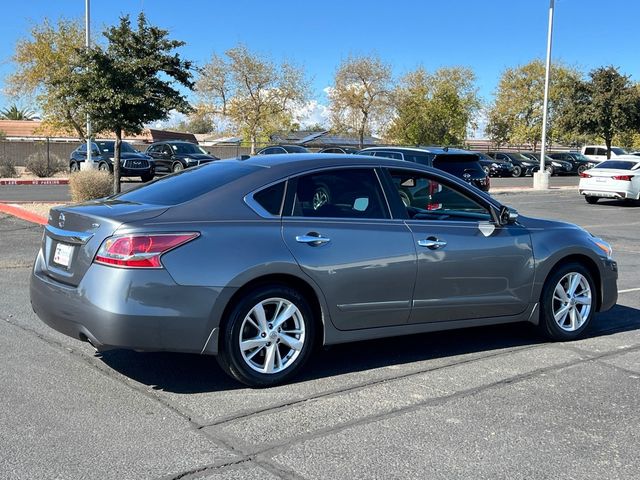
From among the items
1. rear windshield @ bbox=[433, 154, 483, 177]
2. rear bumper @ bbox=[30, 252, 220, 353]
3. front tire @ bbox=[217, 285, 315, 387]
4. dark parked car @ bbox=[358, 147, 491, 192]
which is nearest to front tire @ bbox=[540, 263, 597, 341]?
front tire @ bbox=[217, 285, 315, 387]

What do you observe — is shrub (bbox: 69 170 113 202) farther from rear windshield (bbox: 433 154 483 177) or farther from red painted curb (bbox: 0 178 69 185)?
red painted curb (bbox: 0 178 69 185)

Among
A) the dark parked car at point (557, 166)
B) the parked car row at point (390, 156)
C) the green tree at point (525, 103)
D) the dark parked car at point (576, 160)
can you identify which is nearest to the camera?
the parked car row at point (390, 156)

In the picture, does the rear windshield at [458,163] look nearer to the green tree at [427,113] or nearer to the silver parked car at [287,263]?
the silver parked car at [287,263]

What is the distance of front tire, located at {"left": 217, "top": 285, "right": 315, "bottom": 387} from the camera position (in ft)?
15.2

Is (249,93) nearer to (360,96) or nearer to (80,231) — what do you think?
(360,96)

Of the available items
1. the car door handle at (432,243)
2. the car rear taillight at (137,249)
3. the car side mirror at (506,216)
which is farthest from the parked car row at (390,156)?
the car rear taillight at (137,249)

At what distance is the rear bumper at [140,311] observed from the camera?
4.34m

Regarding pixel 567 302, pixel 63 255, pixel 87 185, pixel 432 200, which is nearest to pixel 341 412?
pixel 63 255

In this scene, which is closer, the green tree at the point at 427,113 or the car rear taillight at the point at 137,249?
the car rear taillight at the point at 137,249

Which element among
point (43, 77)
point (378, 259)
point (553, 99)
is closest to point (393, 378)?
point (378, 259)

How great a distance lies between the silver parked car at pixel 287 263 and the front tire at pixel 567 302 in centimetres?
2

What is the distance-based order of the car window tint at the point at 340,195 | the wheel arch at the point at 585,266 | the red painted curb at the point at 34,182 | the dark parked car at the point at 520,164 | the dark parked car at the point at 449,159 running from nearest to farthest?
the car window tint at the point at 340,195 < the wheel arch at the point at 585,266 < the dark parked car at the point at 449,159 < the red painted curb at the point at 34,182 < the dark parked car at the point at 520,164

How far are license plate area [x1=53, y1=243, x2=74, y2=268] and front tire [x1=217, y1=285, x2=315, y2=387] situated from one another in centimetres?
120

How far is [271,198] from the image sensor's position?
195 inches
